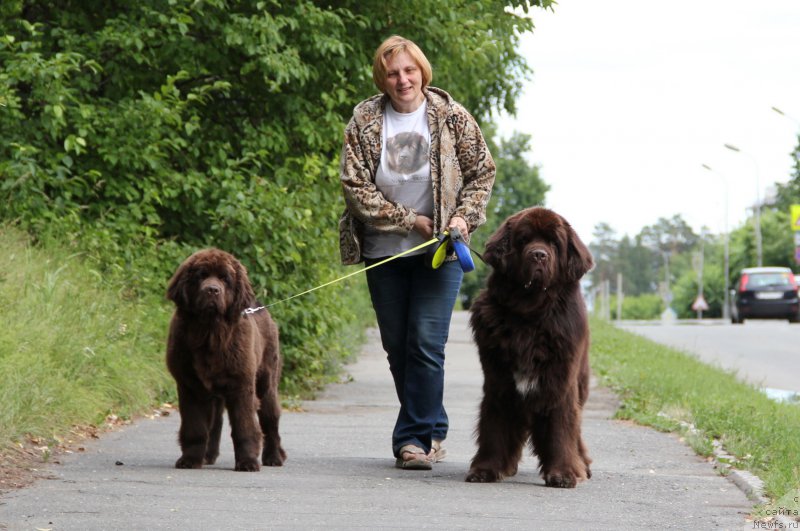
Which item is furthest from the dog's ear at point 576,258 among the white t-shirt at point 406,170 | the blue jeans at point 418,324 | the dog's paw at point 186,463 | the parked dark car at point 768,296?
the parked dark car at point 768,296

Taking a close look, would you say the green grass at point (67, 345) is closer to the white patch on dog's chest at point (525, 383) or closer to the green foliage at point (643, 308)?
the white patch on dog's chest at point (525, 383)

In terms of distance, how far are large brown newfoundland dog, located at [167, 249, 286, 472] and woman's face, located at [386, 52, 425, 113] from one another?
143 centimetres

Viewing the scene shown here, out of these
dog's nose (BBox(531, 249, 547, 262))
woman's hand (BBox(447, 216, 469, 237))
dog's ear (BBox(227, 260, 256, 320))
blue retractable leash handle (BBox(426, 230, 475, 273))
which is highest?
woman's hand (BBox(447, 216, 469, 237))

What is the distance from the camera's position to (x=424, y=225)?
302 inches

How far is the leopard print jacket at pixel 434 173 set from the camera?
7.66m

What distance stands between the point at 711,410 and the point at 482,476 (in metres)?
4.22

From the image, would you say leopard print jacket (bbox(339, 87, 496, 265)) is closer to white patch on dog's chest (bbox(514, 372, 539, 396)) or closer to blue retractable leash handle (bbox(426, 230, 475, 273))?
blue retractable leash handle (bbox(426, 230, 475, 273))

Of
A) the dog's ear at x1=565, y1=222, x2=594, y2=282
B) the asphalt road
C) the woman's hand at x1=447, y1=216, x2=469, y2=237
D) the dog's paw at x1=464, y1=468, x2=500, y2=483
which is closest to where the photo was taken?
the dog's ear at x1=565, y1=222, x2=594, y2=282

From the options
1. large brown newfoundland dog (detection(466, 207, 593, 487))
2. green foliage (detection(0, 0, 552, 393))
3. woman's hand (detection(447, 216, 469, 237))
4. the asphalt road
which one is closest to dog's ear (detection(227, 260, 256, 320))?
woman's hand (detection(447, 216, 469, 237))

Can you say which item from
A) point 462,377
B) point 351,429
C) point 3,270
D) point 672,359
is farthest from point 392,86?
point 672,359

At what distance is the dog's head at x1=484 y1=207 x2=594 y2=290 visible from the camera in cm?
690

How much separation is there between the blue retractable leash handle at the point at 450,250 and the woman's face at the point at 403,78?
0.88 m

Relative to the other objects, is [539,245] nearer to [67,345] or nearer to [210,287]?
[210,287]

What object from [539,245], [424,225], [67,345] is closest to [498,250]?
[539,245]
